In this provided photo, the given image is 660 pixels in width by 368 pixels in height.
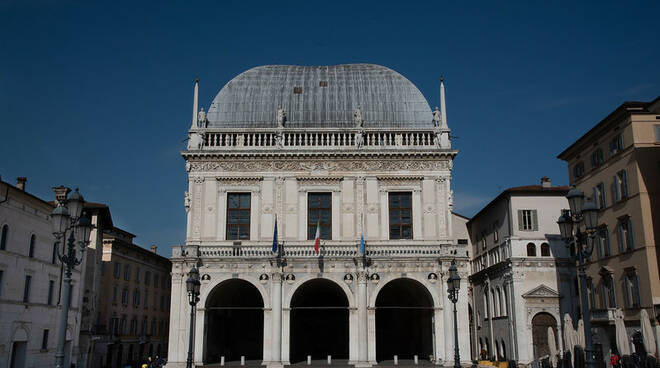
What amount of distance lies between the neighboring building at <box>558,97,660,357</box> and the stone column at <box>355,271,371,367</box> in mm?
13751

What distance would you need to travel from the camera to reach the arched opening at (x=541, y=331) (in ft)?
145

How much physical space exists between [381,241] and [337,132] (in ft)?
27.9

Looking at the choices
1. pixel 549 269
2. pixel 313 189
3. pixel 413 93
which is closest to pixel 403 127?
pixel 413 93

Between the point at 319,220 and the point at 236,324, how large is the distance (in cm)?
1129

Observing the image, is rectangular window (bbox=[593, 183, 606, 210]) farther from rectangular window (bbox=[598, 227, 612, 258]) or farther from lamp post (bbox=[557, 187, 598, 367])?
lamp post (bbox=[557, 187, 598, 367])

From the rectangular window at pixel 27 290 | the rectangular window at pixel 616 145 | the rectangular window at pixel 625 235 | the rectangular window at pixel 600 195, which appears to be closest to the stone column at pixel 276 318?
the rectangular window at pixel 27 290

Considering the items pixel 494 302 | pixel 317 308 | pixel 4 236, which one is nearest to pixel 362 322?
pixel 317 308

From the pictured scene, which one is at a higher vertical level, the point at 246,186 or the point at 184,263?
the point at 246,186

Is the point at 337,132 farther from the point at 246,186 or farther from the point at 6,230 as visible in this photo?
the point at 6,230

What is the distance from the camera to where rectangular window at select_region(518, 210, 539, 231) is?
46.6 m

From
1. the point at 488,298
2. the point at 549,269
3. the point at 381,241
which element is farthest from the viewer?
the point at 488,298

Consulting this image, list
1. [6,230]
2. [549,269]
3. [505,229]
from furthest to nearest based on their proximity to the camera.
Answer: [505,229] < [549,269] < [6,230]

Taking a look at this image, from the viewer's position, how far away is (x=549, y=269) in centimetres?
4538

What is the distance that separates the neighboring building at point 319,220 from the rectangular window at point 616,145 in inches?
407
